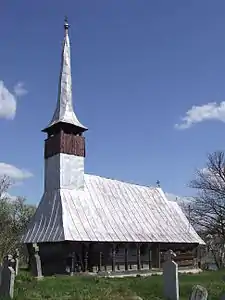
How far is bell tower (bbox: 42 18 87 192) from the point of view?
31.7 meters

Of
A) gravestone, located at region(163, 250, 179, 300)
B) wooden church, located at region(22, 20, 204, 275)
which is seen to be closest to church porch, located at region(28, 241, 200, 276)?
wooden church, located at region(22, 20, 204, 275)

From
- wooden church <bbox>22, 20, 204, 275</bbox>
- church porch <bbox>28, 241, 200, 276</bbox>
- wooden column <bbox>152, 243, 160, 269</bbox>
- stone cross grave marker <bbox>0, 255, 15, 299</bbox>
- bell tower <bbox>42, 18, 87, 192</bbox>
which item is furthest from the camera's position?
wooden column <bbox>152, 243, 160, 269</bbox>

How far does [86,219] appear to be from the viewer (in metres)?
29.8

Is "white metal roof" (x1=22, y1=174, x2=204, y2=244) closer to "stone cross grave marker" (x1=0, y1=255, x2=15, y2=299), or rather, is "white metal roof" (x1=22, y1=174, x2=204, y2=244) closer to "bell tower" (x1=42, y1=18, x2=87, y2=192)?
"bell tower" (x1=42, y1=18, x2=87, y2=192)

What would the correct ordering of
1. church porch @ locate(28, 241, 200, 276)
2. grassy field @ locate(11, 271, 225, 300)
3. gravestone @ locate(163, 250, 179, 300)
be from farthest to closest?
church porch @ locate(28, 241, 200, 276) → gravestone @ locate(163, 250, 179, 300) → grassy field @ locate(11, 271, 225, 300)

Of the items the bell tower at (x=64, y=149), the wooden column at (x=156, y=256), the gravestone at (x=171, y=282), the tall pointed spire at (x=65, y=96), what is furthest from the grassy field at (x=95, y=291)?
the tall pointed spire at (x=65, y=96)

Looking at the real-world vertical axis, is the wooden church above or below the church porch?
above

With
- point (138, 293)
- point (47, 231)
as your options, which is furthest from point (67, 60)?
point (138, 293)

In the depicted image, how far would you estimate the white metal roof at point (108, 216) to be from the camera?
1137 inches

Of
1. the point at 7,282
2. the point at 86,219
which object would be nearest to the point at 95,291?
the point at 7,282

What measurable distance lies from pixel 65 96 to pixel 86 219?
404 inches

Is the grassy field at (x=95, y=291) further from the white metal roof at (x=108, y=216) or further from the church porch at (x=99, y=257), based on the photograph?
the white metal roof at (x=108, y=216)

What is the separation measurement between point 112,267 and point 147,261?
3939mm

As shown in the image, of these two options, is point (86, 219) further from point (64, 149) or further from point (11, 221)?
point (11, 221)
